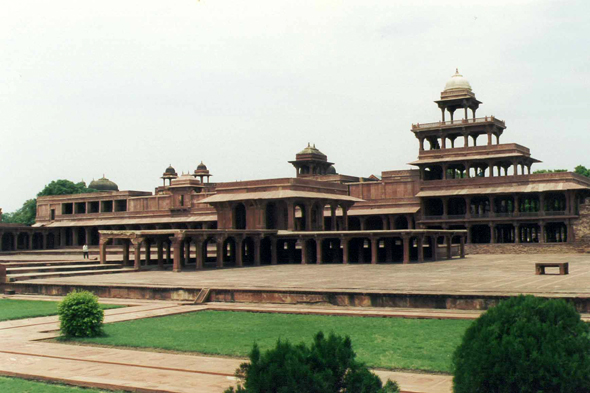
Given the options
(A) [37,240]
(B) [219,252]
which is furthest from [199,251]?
(A) [37,240]

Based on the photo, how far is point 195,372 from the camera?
9.48 m

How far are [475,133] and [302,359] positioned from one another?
175ft

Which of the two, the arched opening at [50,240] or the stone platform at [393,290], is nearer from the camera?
the stone platform at [393,290]

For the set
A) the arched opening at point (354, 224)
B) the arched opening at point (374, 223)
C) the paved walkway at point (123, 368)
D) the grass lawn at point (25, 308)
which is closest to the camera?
the paved walkway at point (123, 368)

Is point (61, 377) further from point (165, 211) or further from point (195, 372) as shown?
point (165, 211)

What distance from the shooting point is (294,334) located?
13.3 m

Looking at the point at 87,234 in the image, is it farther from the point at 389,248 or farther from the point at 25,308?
the point at 25,308

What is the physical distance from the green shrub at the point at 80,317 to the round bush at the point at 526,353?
356 inches

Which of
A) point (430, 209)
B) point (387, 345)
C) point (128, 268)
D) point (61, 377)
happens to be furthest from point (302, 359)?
point (430, 209)

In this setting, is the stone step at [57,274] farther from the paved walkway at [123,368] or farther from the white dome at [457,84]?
the white dome at [457,84]

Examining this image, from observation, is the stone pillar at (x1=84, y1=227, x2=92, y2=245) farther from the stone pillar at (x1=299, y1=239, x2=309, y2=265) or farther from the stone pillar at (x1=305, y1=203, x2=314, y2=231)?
the stone pillar at (x1=299, y1=239, x2=309, y2=265)

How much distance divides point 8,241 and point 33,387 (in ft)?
214

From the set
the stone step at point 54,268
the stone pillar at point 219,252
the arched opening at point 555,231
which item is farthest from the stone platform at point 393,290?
the arched opening at point 555,231

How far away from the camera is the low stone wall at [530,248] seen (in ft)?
148
